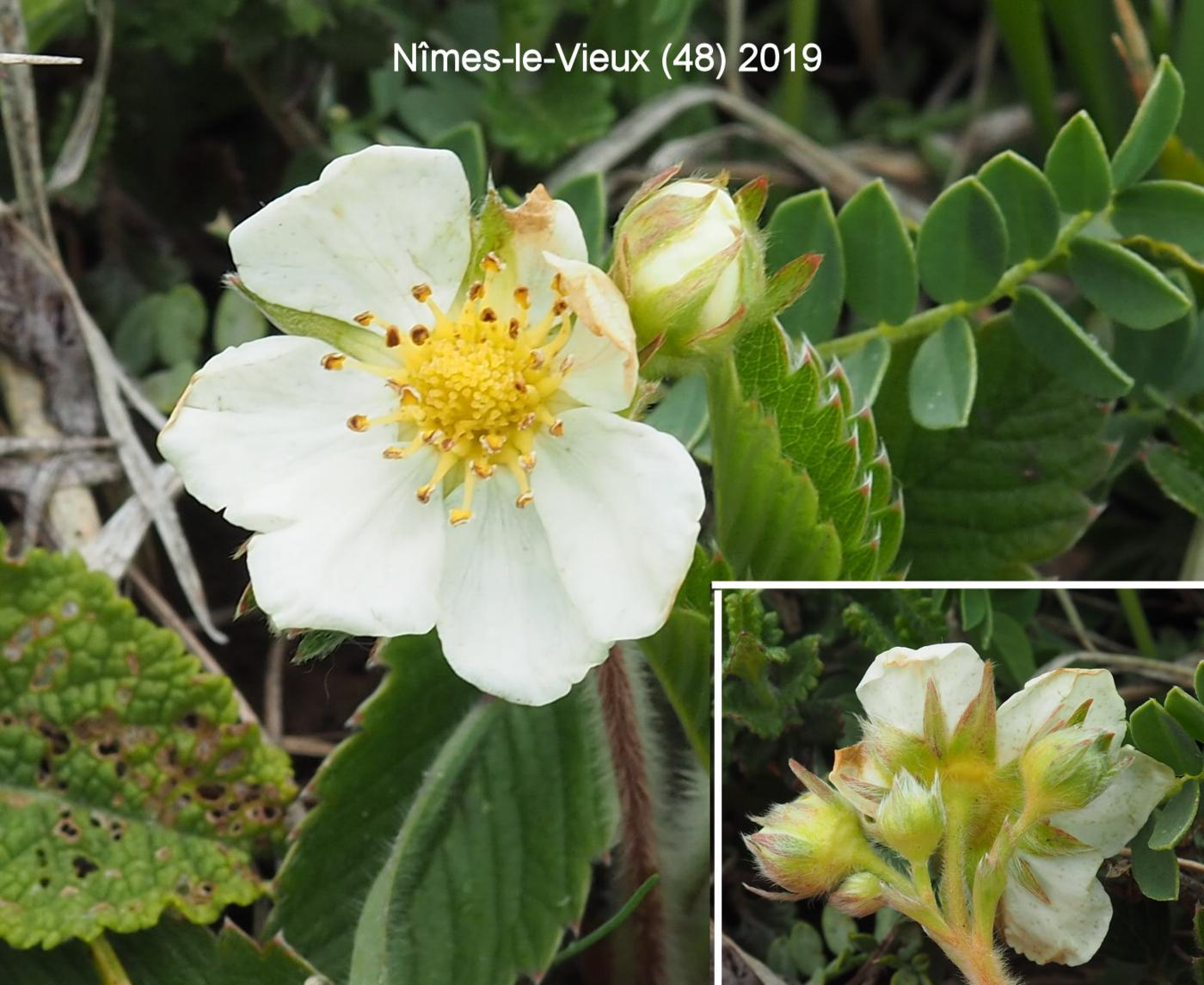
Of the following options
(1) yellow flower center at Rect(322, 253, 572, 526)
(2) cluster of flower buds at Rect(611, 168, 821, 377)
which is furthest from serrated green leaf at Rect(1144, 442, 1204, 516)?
(1) yellow flower center at Rect(322, 253, 572, 526)

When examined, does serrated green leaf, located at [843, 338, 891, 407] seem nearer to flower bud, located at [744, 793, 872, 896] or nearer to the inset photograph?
the inset photograph

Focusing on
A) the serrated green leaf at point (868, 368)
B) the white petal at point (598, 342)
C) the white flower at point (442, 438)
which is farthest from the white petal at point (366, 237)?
the serrated green leaf at point (868, 368)

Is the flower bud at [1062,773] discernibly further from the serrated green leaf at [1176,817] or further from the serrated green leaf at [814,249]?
the serrated green leaf at [814,249]

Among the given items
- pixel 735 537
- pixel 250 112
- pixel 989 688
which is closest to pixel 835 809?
pixel 989 688

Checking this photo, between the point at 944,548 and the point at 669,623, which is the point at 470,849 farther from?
the point at 944,548

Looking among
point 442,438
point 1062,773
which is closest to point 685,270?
point 442,438
